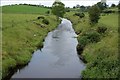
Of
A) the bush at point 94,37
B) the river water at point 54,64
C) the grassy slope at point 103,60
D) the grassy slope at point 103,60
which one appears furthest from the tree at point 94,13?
the grassy slope at point 103,60

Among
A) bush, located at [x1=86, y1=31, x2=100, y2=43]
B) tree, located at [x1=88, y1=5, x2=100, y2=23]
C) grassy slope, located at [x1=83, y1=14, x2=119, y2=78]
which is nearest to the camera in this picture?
grassy slope, located at [x1=83, y1=14, x2=119, y2=78]

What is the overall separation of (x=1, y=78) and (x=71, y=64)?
38.9 ft

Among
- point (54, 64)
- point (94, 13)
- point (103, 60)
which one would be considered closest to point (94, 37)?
A: point (54, 64)

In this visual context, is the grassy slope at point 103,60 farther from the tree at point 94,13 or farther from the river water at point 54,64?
the tree at point 94,13

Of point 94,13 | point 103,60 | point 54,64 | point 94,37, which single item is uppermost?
point 94,13

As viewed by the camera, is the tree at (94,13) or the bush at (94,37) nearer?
the bush at (94,37)

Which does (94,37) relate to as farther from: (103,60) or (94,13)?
(94,13)

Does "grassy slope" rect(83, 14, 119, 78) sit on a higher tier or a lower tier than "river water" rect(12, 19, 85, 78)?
higher

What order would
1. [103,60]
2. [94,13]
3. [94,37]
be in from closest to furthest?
[103,60] → [94,37] → [94,13]

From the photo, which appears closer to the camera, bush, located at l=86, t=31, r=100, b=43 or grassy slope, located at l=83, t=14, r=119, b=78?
grassy slope, located at l=83, t=14, r=119, b=78

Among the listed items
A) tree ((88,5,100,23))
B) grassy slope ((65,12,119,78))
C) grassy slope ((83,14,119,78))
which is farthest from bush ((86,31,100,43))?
tree ((88,5,100,23))

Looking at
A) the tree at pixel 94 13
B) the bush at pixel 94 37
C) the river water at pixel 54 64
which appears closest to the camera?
the river water at pixel 54 64

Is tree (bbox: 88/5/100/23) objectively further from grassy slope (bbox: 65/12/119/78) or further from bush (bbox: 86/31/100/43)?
grassy slope (bbox: 65/12/119/78)

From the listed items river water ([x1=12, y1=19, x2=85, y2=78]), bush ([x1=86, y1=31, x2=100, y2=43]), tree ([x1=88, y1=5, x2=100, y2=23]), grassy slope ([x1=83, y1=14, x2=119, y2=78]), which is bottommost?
river water ([x1=12, y1=19, x2=85, y2=78])
